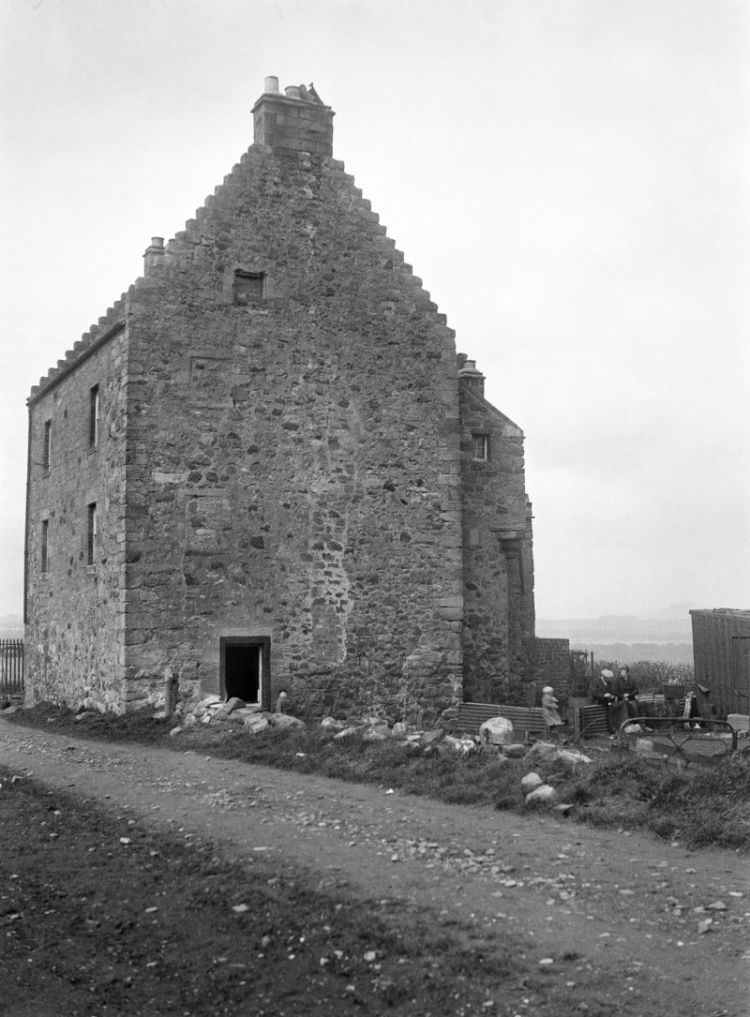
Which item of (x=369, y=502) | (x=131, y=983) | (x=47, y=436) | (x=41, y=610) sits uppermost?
(x=47, y=436)

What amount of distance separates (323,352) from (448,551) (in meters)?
4.56

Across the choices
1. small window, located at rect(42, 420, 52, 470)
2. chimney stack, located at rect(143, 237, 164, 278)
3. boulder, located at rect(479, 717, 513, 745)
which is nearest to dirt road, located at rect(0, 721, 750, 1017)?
boulder, located at rect(479, 717, 513, 745)

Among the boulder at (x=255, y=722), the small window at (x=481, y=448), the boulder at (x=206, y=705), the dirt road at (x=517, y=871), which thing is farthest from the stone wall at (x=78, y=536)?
A: the small window at (x=481, y=448)

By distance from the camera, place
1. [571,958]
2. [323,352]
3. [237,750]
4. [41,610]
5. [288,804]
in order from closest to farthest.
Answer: [571,958]
[288,804]
[237,750]
[323,352]
[41,610]

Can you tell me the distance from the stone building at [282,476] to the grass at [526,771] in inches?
131

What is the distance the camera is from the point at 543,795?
1075cm

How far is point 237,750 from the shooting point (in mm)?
14648

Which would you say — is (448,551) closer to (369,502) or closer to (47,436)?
(369,502)

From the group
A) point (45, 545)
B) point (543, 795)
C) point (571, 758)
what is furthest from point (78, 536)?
point (543, 795)

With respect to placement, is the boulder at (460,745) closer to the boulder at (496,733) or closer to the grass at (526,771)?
the grass at (526,771)

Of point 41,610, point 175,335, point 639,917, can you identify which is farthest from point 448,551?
point 639,917

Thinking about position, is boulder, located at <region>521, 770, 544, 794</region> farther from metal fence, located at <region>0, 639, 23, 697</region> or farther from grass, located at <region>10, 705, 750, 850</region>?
metal fence, located at <region>0, 639, 23, 697</region>

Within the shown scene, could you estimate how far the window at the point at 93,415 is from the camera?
68.5 ft

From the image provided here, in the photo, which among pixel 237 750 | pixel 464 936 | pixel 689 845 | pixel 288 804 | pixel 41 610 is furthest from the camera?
pixel 41 610
